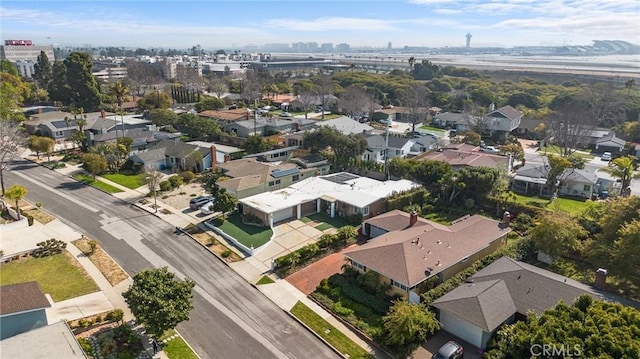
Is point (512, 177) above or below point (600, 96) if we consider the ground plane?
below

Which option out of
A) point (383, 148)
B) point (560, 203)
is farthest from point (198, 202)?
point (560, 203)

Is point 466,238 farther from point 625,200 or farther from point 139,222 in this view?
point 139,222

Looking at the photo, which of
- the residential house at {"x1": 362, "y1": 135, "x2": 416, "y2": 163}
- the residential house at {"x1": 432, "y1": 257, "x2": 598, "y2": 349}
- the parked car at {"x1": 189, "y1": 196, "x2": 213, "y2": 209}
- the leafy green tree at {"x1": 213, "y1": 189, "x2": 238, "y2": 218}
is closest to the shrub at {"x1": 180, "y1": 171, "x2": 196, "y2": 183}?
the parked car at {"x1": 189, "y1": 196, "x2": 213, "y2": 209}

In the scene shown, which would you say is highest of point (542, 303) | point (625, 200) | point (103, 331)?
point (625, 200)

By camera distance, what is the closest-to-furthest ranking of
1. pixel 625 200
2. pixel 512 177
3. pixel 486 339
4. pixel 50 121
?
pixel 486 339 → pixel 625 200 → pixel 512 177 → pixel 50 121

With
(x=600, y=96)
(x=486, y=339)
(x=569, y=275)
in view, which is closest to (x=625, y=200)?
(x=569, y=275)

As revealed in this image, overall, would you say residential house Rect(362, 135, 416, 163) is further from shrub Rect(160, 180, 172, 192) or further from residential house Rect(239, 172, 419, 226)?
shrub Rect(160, 180, 172, 192)

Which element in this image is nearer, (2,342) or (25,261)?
(2,342)
